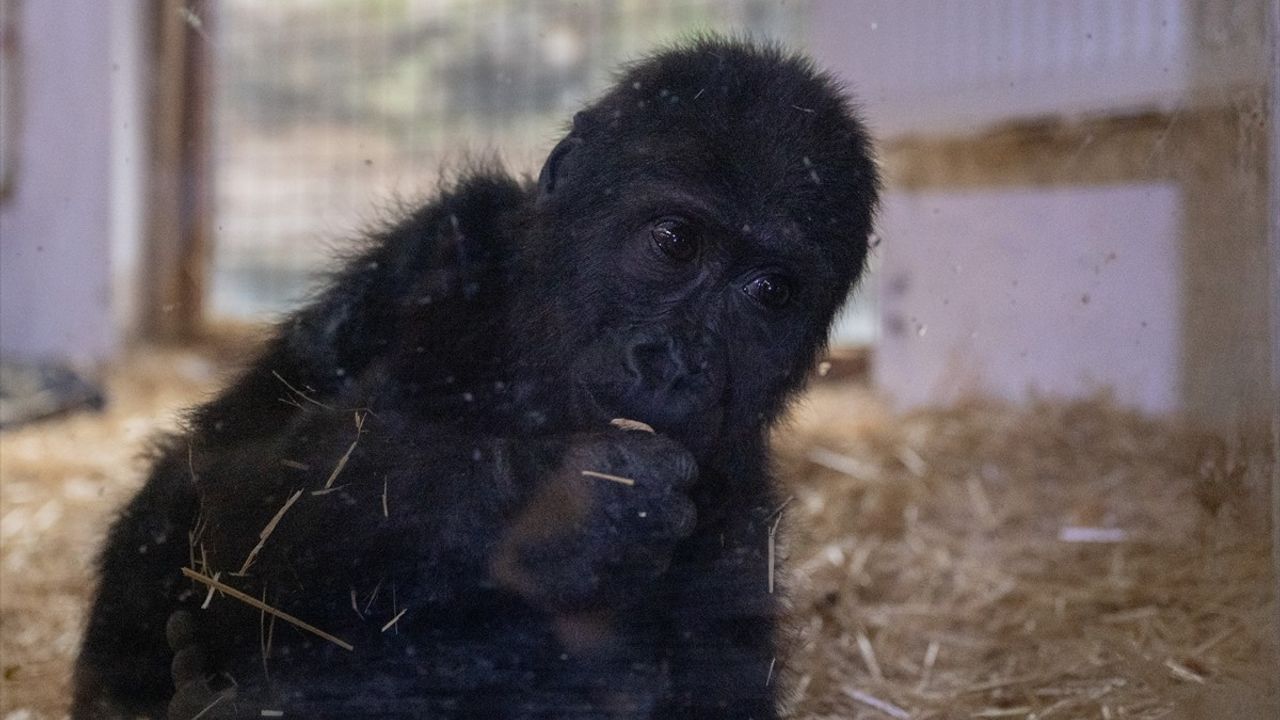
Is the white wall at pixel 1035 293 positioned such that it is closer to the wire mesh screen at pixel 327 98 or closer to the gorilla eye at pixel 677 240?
the gorilla eye at pixel 677 240

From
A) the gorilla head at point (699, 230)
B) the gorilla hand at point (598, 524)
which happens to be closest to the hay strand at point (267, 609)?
the gorilla hand at point (598, 524)

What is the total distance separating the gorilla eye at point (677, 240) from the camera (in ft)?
9.13

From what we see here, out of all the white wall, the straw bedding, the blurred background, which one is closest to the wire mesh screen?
the blurred background

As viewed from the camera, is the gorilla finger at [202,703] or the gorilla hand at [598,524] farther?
the gorilla finger at [202,703]

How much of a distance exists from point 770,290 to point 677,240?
26cm

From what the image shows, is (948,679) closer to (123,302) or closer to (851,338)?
(851,338)

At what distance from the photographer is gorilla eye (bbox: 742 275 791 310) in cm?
286

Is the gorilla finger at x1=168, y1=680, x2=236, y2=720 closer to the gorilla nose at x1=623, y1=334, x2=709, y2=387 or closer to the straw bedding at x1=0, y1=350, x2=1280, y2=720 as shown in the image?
the straw bedding at x1=0, y1=350, x2=1280, y2=720

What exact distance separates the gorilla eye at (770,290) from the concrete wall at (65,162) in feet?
11.0

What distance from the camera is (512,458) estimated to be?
240cm

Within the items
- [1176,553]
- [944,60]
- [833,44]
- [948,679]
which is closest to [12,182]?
[833,44]

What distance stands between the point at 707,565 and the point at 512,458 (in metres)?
0.61

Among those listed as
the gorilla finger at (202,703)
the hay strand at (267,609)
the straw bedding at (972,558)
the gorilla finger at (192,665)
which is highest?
the hay strand at (267,609)

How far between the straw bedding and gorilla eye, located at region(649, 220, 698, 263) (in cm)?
76
